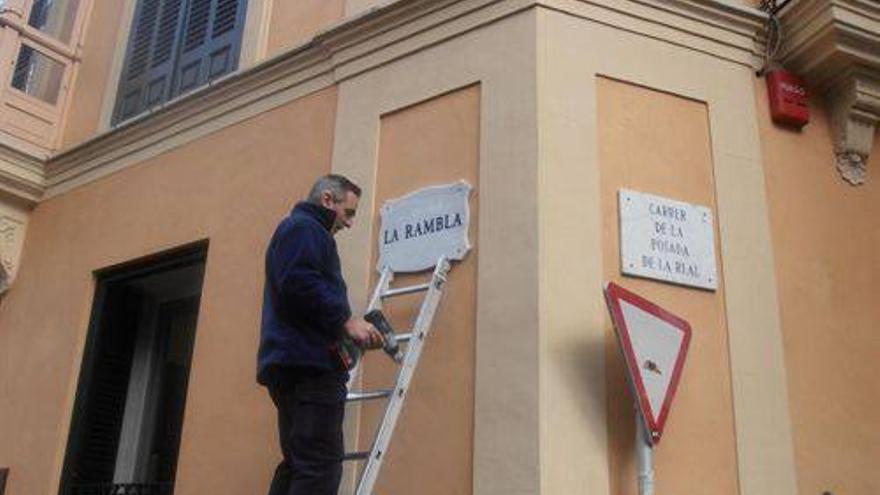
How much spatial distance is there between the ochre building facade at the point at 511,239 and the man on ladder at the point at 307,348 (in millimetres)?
756

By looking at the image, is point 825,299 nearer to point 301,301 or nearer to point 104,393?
point 301,301

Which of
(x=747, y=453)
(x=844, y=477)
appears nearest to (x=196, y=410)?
(x=747, y=453)

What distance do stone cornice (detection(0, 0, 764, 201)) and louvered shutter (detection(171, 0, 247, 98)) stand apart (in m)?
0.41

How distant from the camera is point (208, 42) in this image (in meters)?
7.22

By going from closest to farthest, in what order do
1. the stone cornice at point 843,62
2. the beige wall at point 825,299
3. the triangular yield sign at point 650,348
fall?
the triangular yield sign at point 650,348 → the beige wall at point 825,299 → the stone cornice at point 843,62

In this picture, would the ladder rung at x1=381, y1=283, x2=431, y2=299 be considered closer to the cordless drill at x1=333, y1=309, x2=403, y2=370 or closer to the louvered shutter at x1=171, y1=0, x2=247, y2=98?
the cordless drill at x1=333, y1=309, x2=403, y2=370

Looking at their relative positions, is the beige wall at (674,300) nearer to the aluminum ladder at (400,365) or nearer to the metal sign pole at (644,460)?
the metal sign pole at (644,460)

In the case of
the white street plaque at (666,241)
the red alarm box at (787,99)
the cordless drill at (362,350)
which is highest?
the red alarm box at (787,99)

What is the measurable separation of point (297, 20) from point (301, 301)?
3066 mm

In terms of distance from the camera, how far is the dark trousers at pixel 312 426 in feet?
12.5

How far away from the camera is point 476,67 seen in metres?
5.17

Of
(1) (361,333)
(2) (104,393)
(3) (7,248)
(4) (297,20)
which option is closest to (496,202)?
(1) (361,333)

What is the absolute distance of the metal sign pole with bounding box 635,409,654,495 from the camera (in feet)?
13.4

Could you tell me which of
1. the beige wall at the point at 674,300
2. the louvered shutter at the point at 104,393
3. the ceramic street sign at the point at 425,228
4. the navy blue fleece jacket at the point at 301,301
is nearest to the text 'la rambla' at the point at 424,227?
the ceramic street sign at the point at 425,228
